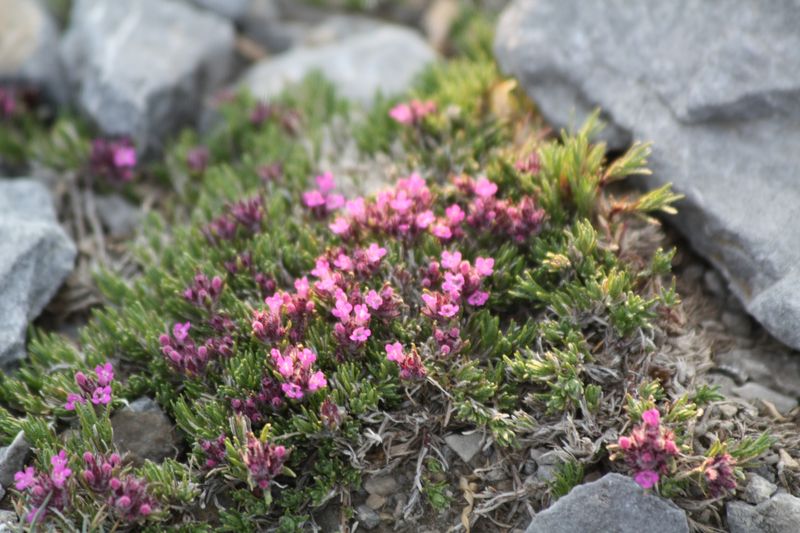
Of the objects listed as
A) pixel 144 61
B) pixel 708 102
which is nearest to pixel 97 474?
pixel 144 61

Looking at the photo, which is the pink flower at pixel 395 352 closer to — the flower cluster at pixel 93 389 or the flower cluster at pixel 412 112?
the flower cluster at pixel 93 389

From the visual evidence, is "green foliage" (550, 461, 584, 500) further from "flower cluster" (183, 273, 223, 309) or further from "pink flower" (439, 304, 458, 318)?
"flower cluster" (183, 273, 223, 309)

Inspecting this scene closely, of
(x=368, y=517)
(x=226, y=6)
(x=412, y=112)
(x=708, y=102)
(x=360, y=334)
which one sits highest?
(x=708, y=102)

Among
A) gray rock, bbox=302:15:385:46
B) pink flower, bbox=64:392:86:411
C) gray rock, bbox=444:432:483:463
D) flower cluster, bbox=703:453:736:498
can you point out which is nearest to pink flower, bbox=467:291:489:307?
gray rock, bbox=444:432:483:463

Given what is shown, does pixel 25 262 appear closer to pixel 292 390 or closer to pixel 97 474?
pixel 97 474

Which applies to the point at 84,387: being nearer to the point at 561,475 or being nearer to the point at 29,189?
the point at 29,189

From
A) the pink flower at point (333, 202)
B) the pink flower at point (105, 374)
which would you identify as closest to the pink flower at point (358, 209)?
the pink flower at point (333, 202)

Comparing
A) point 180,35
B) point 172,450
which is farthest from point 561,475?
point 180,35
